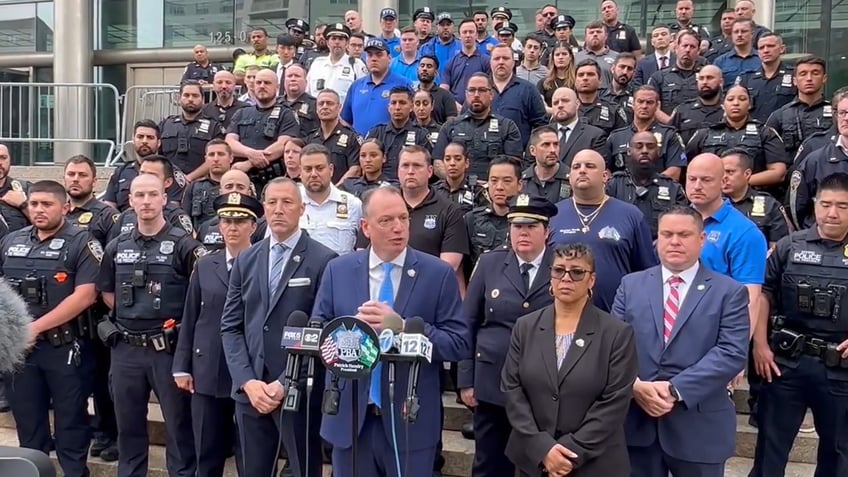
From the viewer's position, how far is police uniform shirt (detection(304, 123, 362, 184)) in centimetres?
840

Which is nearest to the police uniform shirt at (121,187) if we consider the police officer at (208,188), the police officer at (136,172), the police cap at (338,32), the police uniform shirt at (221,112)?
the police officer at (136,172)

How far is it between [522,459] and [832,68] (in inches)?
500

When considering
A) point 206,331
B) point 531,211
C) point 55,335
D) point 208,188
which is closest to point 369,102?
point 208,188

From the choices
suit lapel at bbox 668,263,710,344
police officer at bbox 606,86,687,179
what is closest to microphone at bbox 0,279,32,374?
suit lapel at bbox 668,263,710,344

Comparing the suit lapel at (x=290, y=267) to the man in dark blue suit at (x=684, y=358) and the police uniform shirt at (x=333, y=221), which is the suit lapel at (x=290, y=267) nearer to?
the police uniform shirt at (x=333, y=221)

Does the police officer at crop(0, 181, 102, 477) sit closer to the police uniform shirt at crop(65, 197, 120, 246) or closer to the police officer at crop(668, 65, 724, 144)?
the police uniform shirt at crop(65, 197, 120, 246)

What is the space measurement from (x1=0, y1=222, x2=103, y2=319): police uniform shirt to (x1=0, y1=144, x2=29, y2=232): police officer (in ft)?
3.93

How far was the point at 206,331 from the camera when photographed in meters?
5.07

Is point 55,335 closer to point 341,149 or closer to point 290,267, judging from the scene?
point 290,267

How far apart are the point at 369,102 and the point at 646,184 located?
3934 millimetres

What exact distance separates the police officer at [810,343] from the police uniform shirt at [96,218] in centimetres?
493

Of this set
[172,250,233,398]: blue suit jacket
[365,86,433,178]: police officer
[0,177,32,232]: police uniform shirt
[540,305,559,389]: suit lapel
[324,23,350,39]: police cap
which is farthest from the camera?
[324,23,350,39]: police cap

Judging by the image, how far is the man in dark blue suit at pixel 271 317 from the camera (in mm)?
4613

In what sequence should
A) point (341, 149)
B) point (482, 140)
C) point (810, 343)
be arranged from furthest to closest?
point (341, 149) < point (482, 140) < point (810, 343)
